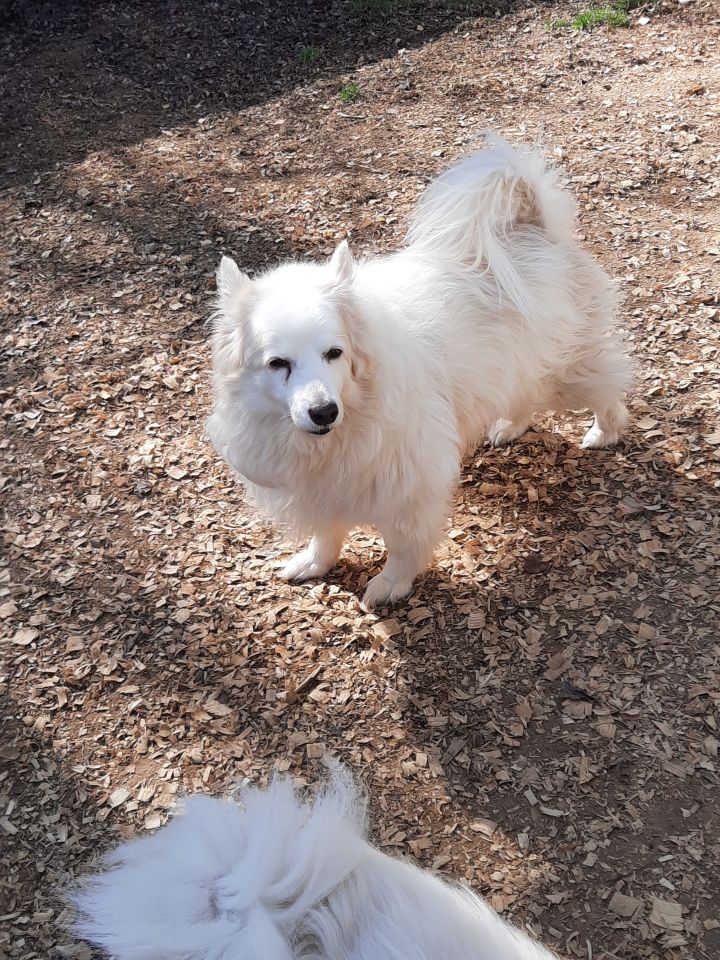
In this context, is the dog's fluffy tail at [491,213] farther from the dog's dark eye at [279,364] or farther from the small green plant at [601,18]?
the small green plant at [601,18]

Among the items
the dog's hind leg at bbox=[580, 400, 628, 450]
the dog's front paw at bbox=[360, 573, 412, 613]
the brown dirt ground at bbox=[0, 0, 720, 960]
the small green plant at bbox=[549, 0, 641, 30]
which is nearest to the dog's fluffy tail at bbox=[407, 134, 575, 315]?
the dog's hind leg at bbox=[580, 400, 628, 450]

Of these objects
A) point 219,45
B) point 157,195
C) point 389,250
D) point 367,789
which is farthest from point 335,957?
point 219,45

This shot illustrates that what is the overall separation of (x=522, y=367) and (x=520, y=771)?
5.09 feet

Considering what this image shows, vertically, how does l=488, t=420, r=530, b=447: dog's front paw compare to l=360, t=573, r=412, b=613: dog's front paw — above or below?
above

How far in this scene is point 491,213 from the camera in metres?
3.08

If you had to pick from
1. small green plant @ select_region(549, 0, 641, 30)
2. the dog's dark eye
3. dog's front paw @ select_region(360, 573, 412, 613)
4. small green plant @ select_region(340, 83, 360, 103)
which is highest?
small green plant @ select_region(549, 0, 641, 30)

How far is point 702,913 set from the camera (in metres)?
2.38

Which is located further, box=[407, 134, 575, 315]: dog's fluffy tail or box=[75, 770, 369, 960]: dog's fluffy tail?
box=[407, 134, 575, 315]: dog's fluffy tail

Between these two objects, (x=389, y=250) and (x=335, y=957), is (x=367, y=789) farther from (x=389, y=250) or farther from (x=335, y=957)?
(x=389, y=250)

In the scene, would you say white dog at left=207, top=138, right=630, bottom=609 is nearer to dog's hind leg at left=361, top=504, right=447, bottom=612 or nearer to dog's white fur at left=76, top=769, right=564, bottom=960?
dog's hind leg at left=361, top=504, right=447, bottom=612

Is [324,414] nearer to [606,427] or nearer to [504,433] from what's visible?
[504,433]

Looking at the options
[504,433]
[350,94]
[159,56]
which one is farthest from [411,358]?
[159,56]

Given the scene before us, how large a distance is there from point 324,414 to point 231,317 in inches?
21.3

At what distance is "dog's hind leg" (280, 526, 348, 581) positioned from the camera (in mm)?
3356
